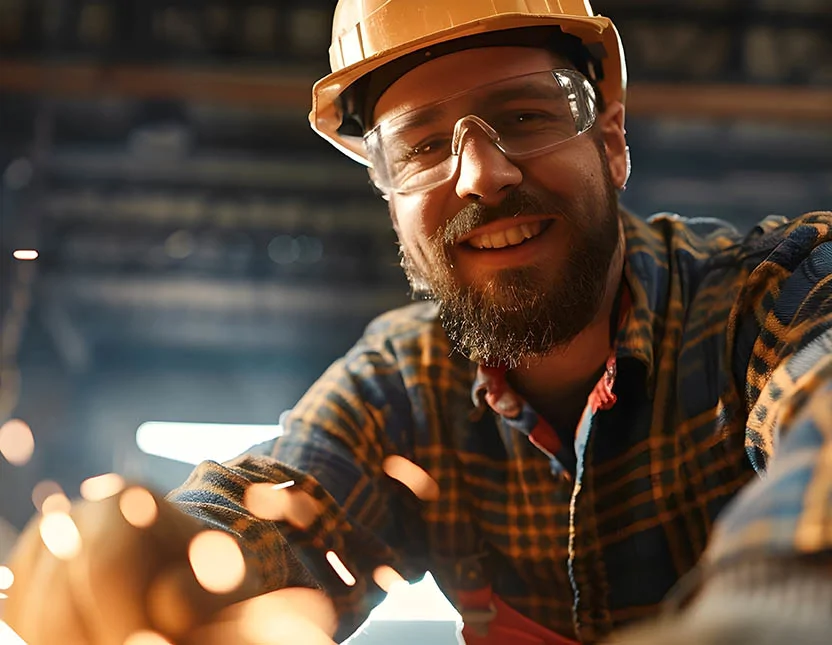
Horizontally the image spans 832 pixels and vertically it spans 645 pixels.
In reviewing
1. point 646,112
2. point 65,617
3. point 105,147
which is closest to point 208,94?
point 105,147

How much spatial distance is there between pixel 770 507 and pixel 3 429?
533 cm

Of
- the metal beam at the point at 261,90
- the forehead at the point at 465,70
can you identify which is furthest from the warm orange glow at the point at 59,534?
the metal beam at the point at 261,90

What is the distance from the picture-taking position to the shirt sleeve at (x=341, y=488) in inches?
57.3

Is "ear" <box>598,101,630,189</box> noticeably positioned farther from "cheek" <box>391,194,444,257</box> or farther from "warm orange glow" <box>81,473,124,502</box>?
"warm orange glow" <box>81,473,124,502</box>

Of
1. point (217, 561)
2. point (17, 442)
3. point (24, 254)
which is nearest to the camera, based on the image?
point (217, 561)

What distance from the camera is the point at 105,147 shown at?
4.17 meters

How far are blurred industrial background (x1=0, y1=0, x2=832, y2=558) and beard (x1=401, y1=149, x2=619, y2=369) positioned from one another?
1.16 metres

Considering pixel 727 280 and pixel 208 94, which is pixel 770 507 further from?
pixel 208 94

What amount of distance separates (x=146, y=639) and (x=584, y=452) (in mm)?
798

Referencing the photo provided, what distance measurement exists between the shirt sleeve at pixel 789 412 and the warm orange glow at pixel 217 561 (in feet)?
2.27

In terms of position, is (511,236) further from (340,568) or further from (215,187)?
(215,187)

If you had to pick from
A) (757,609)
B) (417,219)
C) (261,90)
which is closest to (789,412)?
(757,609)

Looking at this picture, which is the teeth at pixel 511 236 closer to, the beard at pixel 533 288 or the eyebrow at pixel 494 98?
the beard at pixel 533 288

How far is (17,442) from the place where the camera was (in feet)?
18.4
